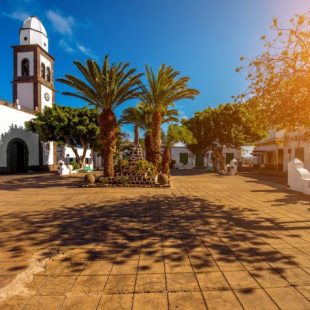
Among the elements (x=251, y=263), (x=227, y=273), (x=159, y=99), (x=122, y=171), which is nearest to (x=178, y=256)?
(x=227, y=273)

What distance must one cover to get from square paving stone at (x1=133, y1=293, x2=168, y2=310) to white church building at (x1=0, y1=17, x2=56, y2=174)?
3024 centimetres

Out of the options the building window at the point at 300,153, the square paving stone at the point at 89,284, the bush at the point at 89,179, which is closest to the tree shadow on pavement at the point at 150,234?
the square paving stone at the point at 89,284

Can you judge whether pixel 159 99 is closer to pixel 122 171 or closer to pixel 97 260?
pixel 122 171

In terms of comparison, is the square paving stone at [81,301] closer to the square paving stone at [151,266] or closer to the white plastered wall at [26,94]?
the square paving stone at [151,266]

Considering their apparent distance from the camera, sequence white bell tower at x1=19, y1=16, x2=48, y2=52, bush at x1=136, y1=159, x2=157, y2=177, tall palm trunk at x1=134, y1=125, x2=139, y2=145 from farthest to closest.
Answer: white bell tower at x1=19, y1=16, x2=48, y2=52
tall palm trunk at x1=134, y1=125, x2=139, y2=145
bush at x1=136, y1=159, x2=157, y2=177

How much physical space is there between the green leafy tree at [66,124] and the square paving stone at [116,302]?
25664 millimetres

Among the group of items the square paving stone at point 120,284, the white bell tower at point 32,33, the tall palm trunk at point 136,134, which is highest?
the white bell tower at point 32,33

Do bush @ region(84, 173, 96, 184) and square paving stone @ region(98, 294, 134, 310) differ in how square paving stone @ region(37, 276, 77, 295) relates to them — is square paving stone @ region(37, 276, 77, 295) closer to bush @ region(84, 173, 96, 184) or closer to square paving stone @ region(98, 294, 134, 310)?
square paving stone @ region(98, 294, 134, 310)

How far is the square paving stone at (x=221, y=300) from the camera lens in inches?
113

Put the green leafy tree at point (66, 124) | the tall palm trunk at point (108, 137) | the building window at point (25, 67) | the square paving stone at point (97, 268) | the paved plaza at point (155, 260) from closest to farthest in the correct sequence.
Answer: the paved plaza at point (155, 260) < the square paving stone at point (97, 268) < the tall palm trunk at point (108, 137) < the green leafy tree at point (66, 124) < the building window at point (25, 67)

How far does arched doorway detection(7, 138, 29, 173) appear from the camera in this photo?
28.4 metres

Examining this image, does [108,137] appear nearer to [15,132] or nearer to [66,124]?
[66,124]

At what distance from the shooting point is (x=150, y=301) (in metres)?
2.99

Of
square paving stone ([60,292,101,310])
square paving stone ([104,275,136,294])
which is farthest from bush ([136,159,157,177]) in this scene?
square paving stone ([60,292,101,310])
